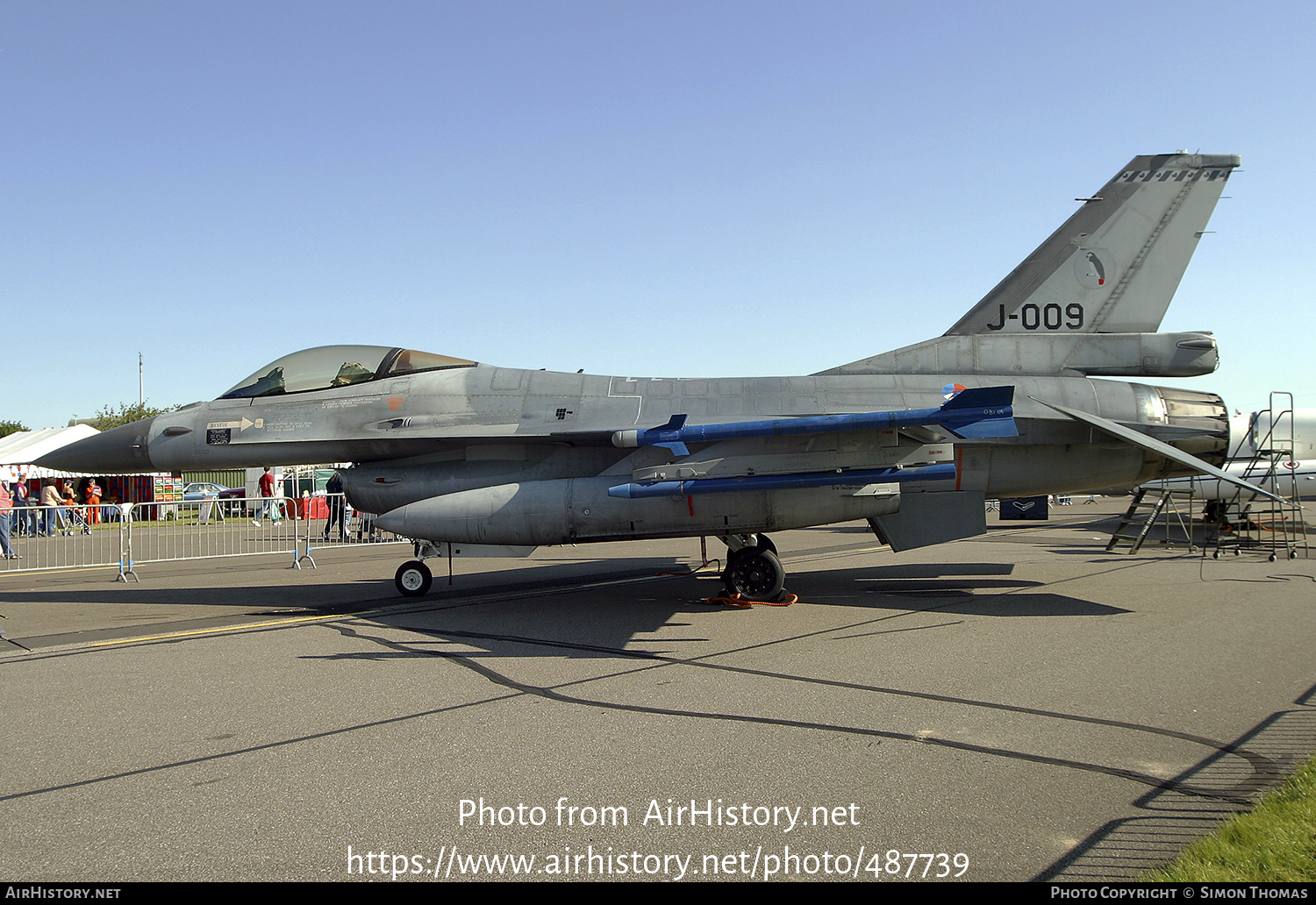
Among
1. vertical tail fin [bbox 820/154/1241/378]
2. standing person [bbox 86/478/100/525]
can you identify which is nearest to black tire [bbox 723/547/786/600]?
vertical tail fin [bbox 820/154/1241/378]

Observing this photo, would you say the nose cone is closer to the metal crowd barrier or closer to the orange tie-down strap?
the metal crowd barrier

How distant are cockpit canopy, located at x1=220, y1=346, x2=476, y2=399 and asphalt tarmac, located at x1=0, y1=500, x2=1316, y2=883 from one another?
263 centimetres

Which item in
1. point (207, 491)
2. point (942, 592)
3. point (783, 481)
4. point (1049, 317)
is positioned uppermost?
point (1049, 317)

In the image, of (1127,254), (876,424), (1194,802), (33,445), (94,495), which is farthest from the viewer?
(33,445)

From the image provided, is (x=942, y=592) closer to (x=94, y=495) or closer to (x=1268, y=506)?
(x=1268, y=506)

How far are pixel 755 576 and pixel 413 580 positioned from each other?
4221mm

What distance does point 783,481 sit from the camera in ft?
26.8

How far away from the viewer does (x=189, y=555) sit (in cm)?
1695

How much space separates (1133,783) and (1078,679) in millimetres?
1984

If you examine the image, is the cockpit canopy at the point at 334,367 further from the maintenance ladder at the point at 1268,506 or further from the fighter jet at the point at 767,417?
the maintenance ladder at the point at 1268,506

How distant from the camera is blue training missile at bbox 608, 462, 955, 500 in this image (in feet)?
26.6

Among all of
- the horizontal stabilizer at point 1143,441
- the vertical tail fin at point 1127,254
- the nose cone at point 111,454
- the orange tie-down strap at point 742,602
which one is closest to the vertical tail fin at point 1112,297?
the vertical tail fin at point 1127,254

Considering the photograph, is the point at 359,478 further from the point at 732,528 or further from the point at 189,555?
the point at 189,555

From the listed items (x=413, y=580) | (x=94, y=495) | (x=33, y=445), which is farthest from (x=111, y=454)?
(x=33, y=445)
